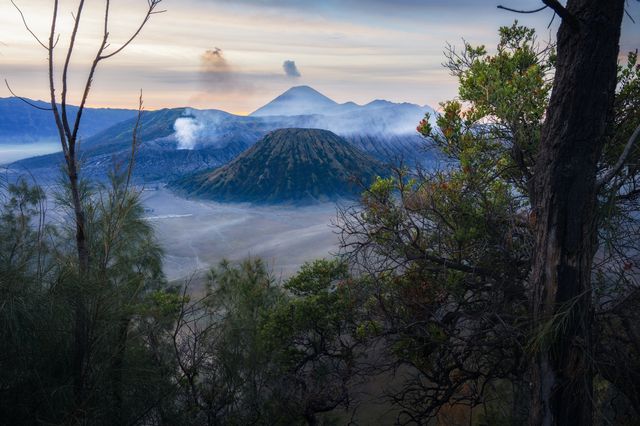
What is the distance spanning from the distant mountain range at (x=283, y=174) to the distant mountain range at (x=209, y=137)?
13.4 meters

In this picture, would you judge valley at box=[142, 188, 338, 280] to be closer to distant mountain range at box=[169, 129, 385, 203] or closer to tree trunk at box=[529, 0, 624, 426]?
distant mountain range at box=[169, 129, 385, 203]

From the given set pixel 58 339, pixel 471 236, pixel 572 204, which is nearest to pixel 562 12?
pixel 572 204

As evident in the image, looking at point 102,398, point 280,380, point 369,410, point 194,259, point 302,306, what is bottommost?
point 194,259

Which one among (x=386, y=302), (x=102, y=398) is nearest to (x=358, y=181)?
(x=386, y=302)

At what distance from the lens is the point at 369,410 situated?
12.8 m

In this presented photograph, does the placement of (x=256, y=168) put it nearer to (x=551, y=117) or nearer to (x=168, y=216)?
(x=168, y=216)

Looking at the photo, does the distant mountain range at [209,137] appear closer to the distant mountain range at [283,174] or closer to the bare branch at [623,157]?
the distant mountain range at [283,174]

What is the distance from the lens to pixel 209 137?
153750 mm

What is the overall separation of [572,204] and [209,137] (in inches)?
6201

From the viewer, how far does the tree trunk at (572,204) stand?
9.08 feet

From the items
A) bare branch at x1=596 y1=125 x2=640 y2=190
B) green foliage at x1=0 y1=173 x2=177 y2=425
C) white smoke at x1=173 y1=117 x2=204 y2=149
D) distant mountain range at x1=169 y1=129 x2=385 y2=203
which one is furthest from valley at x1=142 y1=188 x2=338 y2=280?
white smoke at x1=173 y1=117 x2=204 y2=149

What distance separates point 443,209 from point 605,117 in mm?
2334

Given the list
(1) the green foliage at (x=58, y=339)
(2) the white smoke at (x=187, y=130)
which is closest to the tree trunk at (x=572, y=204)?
(1) the green foliage at (x=58, y=339)

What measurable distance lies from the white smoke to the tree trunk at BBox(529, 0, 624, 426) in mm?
144756
